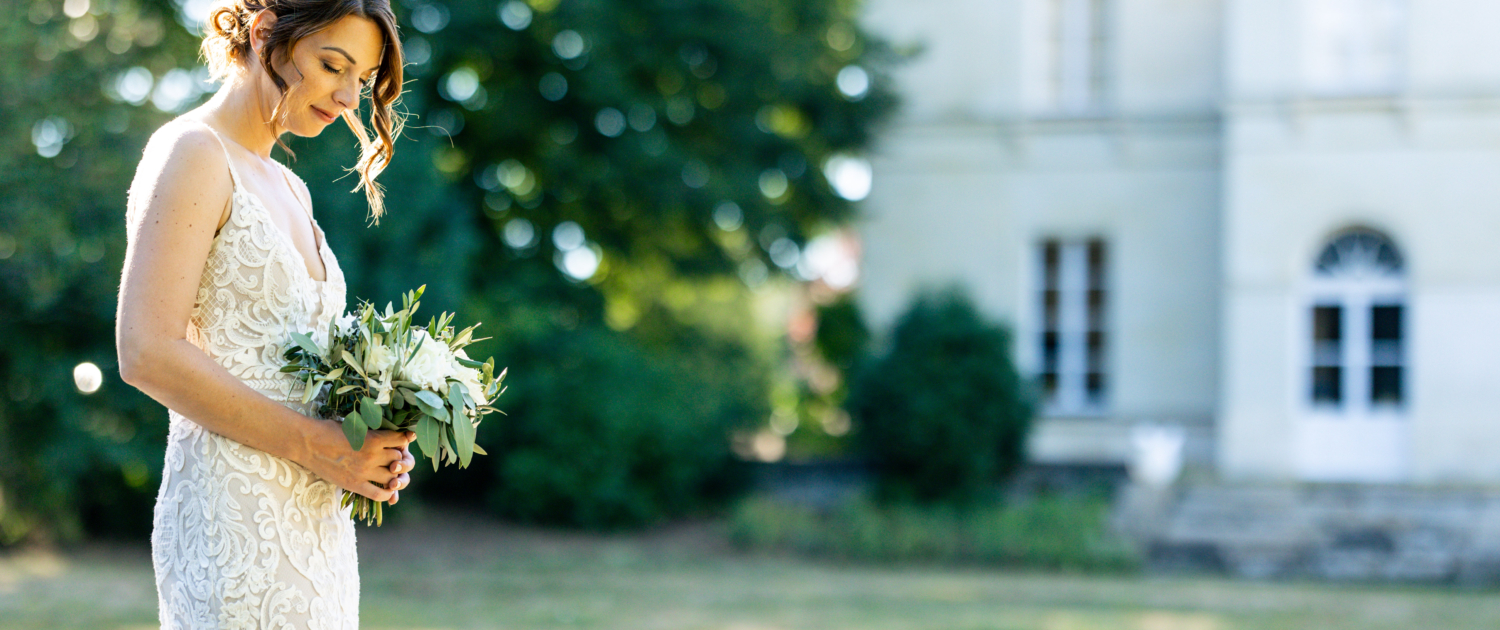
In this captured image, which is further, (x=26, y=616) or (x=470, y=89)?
(x=470, y=89)

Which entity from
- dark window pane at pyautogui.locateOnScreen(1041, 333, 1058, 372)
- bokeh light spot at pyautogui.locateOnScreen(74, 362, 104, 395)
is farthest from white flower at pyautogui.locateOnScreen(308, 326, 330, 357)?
dark window pane at pyautogui.locateOnScreen(1041, 333, 1058, 372)

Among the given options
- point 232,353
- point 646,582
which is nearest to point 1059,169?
point 646,582

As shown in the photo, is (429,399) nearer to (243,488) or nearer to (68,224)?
(243,488)

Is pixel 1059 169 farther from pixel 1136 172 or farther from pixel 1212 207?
pixel 1212 207

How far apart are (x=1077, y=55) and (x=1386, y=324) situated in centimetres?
537

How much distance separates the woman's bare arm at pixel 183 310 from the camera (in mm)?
2062

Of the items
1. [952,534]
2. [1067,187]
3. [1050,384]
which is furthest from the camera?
[1050,384]

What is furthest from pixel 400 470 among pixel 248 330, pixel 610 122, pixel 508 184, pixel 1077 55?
pixel 1077 55

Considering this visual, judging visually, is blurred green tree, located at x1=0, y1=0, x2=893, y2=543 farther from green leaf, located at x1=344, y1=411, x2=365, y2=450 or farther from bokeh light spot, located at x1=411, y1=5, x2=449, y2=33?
green leaf, located at x1=344, y1=411, x2=365, y2=450

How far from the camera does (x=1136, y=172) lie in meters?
16.8

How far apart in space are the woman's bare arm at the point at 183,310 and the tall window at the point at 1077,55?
16011 mm

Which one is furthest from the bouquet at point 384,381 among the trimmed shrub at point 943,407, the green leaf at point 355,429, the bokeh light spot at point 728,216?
the bokeh light spot at point 728,216

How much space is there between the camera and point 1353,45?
1516 cm

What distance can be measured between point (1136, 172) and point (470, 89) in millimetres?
8970
